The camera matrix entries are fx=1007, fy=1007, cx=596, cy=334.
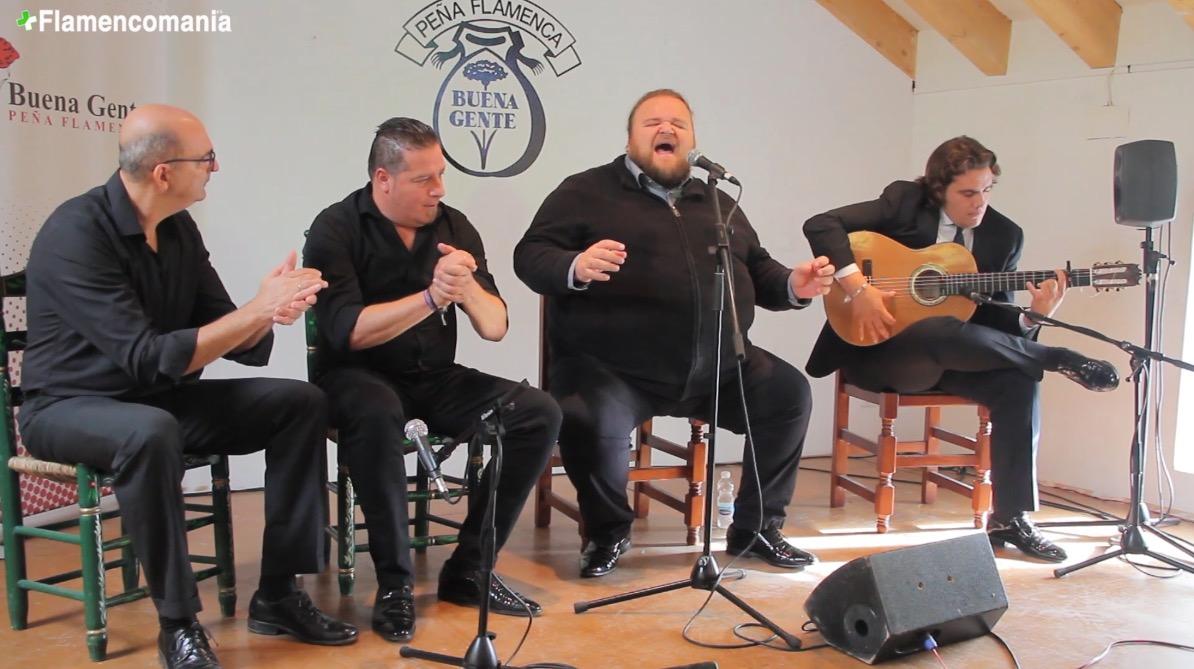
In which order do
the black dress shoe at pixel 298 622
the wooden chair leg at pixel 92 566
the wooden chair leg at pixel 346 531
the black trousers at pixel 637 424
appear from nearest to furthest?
1. the wooden chair leg at pixel 92 566
2. the black dress shoe at pixel 298 622
3. the wooden chair leg at pixel 346 531
4. the black trousers at pixel 637 424

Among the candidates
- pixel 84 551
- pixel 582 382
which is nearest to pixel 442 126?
pixel 582 382

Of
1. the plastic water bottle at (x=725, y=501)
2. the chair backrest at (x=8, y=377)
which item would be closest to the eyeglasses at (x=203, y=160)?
the chair backrest at (x=8, y=377)

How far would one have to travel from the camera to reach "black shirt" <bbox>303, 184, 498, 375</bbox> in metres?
2.74

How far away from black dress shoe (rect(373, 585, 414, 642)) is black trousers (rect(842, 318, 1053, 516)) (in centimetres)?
191

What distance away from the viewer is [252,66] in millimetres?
3770

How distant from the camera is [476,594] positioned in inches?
108

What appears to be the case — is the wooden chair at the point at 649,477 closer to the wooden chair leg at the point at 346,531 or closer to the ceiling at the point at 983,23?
the wooden chair leg at the point at 346,531

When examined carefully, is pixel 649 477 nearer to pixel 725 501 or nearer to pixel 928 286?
pixel 725 501

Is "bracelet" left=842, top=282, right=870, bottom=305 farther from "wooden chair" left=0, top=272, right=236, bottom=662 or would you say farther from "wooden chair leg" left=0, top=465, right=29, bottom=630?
"wooden chair leg" left=0, top=465, right=29, bottom=630

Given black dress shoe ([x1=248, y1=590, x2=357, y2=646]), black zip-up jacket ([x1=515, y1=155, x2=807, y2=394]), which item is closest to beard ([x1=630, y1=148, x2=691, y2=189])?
black zip-up jacket ([x1=515, y1=155, x2=807, y2=394])

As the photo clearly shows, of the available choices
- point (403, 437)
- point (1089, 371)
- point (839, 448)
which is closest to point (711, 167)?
point (403, 437)

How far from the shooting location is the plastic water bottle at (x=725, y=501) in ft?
12.4

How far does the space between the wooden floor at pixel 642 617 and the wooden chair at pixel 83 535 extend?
0.08m

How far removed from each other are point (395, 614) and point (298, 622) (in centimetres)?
23
